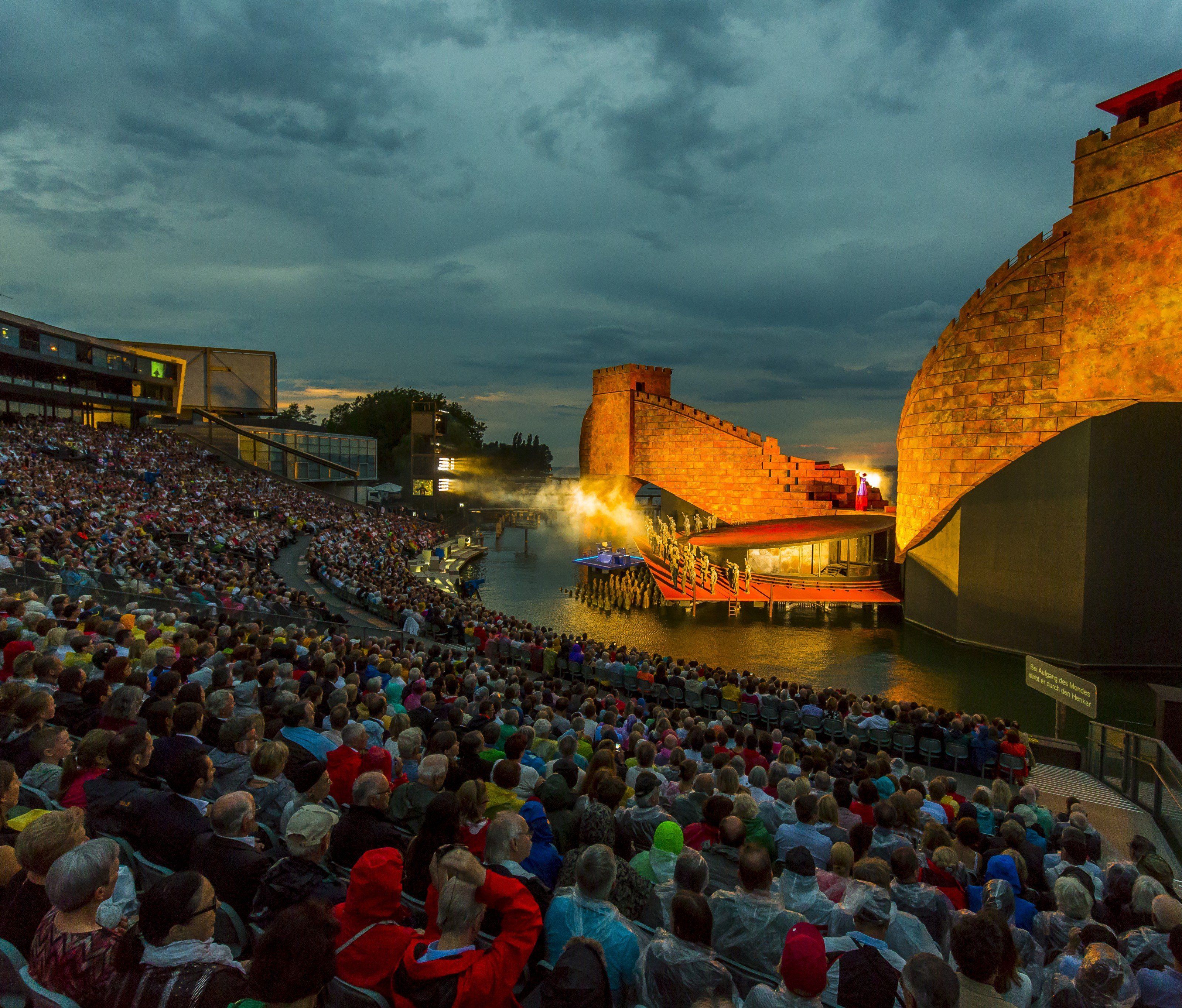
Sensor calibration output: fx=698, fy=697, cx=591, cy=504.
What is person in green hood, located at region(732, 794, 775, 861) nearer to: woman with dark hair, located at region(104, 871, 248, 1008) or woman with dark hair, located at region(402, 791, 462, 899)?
woman with dark hair, located at region(402, 791, 462, 899)

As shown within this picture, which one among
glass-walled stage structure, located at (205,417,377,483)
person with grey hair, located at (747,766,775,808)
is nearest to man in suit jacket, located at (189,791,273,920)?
person with grey hair, located at (747,766,775,808)

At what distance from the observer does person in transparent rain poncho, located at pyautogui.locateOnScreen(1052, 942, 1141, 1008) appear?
8.86 feet

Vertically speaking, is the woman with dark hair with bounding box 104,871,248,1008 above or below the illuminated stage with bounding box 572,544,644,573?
above

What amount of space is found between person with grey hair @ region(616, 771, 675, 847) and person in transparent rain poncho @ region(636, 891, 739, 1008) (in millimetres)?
1495

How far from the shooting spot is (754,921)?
9.50 ft

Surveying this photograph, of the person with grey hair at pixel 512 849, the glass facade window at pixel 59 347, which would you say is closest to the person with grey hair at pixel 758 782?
the person with grey hair at pixel 512 849

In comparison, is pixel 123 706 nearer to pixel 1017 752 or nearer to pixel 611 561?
pixel 1017 752

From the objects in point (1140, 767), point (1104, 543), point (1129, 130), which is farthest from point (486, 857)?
point (1129, 130)

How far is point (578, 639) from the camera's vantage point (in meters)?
15.6

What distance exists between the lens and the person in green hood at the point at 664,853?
3438 mm

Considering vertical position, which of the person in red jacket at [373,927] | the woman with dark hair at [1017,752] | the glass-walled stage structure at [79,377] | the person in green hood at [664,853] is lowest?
the woman with dark hair at [1017,752]

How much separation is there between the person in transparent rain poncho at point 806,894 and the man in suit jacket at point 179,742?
2.96 m

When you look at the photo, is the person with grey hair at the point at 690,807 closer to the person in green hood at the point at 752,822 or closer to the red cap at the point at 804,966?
the person in green hood at the point at 752,822
